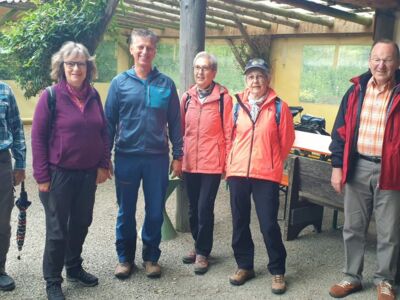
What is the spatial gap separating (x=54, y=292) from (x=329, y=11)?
16.8ft

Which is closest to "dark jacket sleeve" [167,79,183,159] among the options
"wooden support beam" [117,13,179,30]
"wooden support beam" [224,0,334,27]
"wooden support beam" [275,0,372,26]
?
"wooden support beam" [275,0,372,26]

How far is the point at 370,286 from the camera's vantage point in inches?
140

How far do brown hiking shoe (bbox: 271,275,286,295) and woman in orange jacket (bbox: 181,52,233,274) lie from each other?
0.60 meters

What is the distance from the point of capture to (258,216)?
3.40 metres

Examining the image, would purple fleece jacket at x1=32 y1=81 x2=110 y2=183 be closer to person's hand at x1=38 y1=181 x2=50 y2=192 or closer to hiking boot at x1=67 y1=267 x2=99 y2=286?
person's hand at x1=38 y1=181 x2=50 y2=192

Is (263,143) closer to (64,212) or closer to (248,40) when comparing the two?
(64,212)

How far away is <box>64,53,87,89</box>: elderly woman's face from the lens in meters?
3.05

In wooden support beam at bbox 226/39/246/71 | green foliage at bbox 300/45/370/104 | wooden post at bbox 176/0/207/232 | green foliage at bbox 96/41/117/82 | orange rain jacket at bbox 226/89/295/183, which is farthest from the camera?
green foliage at bbox 96/41/117/82

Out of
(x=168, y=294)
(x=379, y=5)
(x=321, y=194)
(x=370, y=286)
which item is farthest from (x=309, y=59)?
(x=168, y=294)

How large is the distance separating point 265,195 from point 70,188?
140 centimetres

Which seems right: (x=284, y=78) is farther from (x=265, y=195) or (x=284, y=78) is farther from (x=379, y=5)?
(x=265, y=195)

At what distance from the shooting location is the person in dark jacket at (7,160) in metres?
3.20

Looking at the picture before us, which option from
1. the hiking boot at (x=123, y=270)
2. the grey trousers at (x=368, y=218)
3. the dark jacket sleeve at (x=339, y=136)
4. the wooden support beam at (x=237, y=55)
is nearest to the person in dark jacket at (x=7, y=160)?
the hiking boot at (x=123, y=270)

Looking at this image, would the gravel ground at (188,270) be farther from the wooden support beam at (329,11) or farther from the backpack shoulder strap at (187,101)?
the wooden support beam at (329,11)
